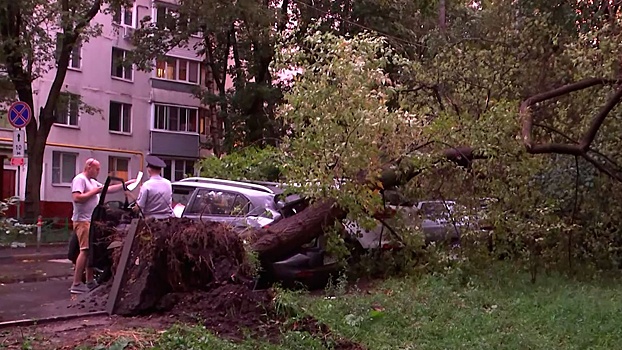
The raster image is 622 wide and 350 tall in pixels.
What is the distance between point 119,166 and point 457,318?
31.5 meters

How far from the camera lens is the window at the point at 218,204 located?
1112 cm

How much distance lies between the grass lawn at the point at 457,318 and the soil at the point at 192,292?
11.4 inches

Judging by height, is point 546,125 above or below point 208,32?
below

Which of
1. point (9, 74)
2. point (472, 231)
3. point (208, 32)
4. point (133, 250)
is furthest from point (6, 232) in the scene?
point (208, 32)

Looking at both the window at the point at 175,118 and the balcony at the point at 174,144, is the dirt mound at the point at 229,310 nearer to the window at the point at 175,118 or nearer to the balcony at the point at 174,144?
the balcony at the point at 174,144

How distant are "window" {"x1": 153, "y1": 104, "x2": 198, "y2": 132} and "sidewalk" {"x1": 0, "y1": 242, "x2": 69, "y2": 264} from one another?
775 inches

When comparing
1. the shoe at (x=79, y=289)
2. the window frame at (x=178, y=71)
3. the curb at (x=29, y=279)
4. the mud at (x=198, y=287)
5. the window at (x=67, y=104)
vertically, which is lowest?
the curb at (x=29, y=279)

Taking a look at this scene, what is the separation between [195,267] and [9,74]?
1672 cm

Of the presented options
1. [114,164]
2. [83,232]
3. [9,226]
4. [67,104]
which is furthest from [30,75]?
[9,226]

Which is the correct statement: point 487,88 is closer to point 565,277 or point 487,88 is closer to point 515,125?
point 515,125

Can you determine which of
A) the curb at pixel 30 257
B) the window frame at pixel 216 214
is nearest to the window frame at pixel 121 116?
the curb at pixel 30 257

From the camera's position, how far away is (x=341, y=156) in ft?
33.8

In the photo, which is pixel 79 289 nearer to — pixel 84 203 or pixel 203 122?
pixel 84 203

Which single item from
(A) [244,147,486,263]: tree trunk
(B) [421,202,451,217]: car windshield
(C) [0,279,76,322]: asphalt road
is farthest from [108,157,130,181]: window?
(A) [244,147,486,263]: tree trunk
